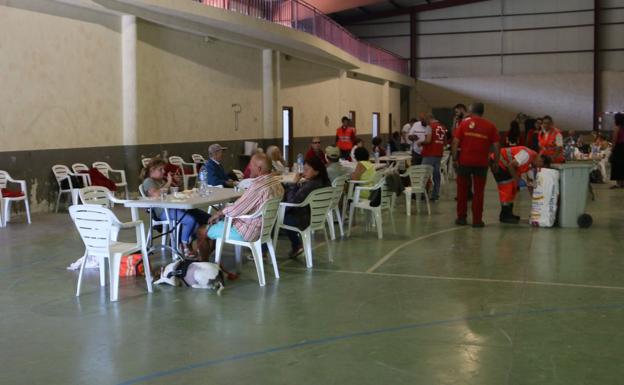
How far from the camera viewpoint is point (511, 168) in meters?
9.44

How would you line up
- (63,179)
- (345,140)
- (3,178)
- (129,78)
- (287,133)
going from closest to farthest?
(3,178)
(63,179)
(129,78)
(345,140)
(287,133)

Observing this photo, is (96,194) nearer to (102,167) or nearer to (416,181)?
(416,181)

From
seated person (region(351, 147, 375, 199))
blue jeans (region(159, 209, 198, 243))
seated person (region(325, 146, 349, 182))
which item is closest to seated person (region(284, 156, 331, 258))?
blue jeans (region(159, 209, 198, 243))

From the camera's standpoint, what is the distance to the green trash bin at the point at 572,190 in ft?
29.5

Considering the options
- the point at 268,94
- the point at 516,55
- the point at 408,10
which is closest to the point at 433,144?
the point at 268,94

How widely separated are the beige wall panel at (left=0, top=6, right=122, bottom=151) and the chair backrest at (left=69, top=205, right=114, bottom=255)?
5617 millimetres

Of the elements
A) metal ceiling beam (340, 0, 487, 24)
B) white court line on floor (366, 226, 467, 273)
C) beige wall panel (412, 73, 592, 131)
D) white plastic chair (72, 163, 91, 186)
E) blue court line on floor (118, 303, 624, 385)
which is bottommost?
blue court line on floor (118, 303, 624, 385)

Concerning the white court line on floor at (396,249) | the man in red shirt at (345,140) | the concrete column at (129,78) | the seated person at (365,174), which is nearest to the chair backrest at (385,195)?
the seated person at (365,174)

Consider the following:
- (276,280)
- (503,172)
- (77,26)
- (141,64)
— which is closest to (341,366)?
(276,280)

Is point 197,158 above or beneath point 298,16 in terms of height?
beneath

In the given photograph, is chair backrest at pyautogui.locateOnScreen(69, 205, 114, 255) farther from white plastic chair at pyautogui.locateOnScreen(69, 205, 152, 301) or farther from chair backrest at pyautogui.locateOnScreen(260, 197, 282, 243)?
chair backrest at pyautogui.locateOnScreen(260, 197, 282, 243)

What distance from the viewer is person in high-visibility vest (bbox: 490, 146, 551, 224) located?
9383mm

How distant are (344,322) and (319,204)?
2.24 meters

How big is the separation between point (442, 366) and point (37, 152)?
872cm
